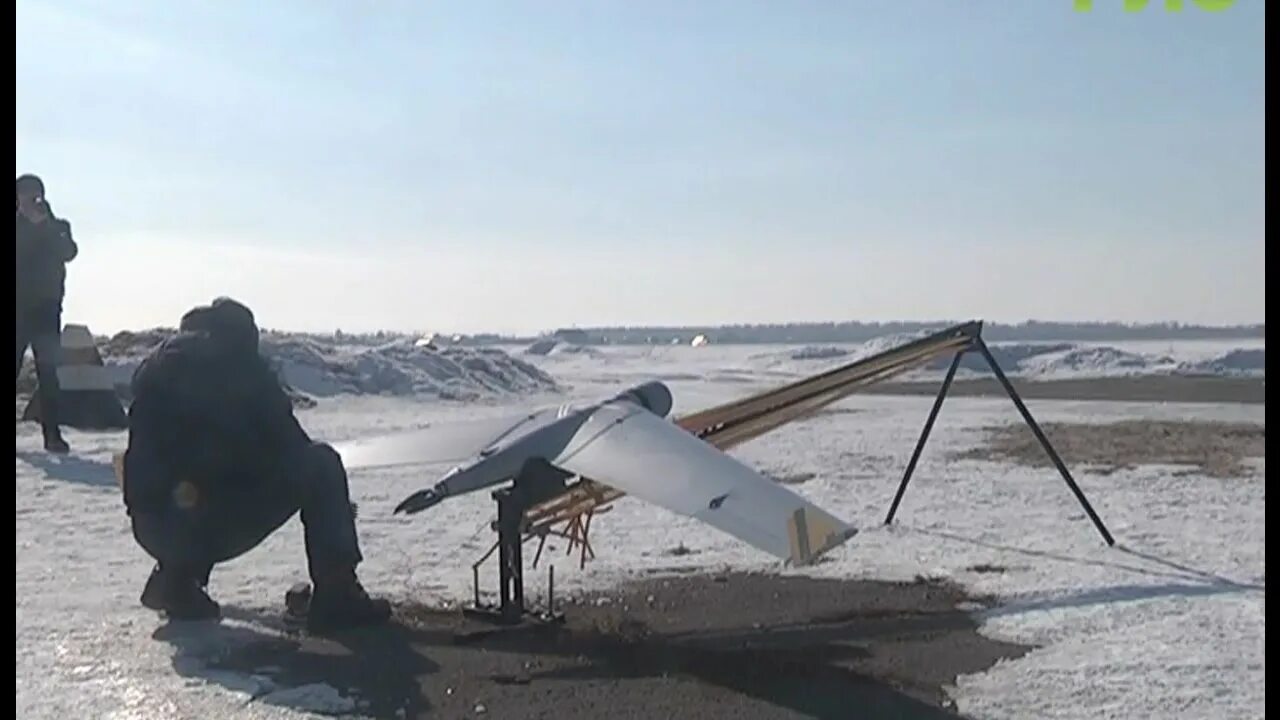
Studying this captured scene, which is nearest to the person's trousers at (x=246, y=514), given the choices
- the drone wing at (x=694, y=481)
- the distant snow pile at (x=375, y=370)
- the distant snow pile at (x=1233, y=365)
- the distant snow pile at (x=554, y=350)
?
the drone wing at (x=694, y=481)

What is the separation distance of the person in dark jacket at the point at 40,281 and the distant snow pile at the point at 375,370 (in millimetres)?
4229

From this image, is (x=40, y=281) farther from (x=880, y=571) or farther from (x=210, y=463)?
(x=880, y=571)

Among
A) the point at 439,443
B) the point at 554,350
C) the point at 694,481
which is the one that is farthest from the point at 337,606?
the point at 554,350

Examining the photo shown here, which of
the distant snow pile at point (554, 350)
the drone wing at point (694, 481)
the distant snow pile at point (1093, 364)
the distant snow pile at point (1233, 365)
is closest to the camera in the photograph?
the drone wing at point (694, 481)

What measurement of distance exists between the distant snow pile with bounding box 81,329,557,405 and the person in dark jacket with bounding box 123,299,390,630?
13135mm

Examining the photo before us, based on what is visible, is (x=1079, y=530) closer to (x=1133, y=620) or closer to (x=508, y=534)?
(x=1133, y=620)

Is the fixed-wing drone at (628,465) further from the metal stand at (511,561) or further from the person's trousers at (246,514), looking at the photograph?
the person's trousers at (246,514)

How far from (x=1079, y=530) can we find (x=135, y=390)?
6.79 metres

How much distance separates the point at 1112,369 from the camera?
4531 cm

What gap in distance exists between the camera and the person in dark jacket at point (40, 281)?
15.4 m

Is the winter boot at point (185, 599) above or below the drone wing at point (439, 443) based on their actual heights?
below

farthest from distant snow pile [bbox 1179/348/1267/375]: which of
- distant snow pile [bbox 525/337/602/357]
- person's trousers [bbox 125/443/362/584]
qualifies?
distant snow pile [bbox 525/337/602/357]

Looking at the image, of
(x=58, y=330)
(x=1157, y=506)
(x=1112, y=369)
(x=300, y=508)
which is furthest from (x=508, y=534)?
(x=1112, y=369)

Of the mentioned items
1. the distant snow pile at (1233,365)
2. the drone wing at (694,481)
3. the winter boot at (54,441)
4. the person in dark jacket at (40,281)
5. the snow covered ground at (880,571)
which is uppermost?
the person in dark jacket at (40,281)
